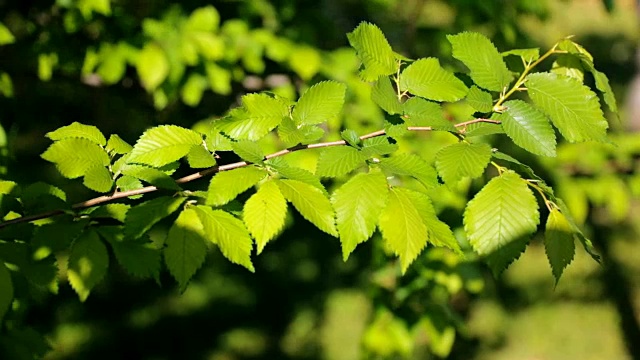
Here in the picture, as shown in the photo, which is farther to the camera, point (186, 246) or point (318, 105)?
point (318, 105)

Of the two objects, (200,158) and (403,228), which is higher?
(200,158)

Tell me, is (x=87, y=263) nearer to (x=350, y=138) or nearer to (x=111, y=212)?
(x=111, y=212)

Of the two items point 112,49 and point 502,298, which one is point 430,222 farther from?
point 502,298

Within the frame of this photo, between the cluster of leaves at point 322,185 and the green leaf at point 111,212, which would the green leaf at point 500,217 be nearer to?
the cluster of leaves at point 322,185

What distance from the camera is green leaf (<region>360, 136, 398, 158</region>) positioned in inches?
49.6

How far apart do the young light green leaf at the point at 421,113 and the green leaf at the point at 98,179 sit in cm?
63

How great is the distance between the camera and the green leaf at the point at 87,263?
120cm

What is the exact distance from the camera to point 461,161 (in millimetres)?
1194

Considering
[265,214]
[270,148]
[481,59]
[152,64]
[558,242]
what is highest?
[481,59]

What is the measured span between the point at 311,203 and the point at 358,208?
87 millimetres

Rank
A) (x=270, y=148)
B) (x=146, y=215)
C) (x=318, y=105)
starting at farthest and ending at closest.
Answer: (x=270, y=148) → (x=318, y=105) → (x=146, y=215)

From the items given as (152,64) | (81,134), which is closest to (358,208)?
(81,134)

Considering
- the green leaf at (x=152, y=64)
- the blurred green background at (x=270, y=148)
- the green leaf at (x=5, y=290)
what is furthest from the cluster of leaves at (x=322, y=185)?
the green leaf at (x=152, y=64)

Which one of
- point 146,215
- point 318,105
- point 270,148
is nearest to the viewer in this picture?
point 146,215
